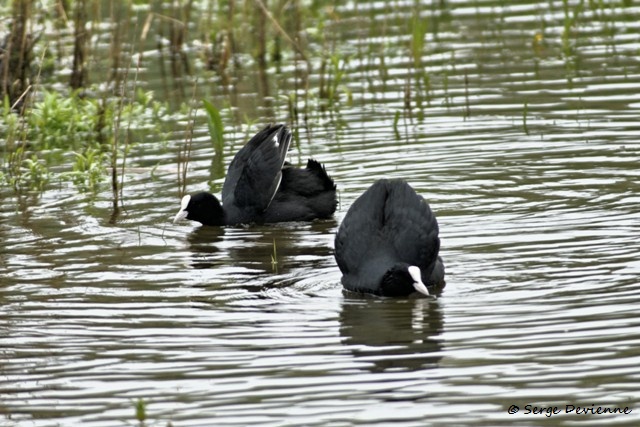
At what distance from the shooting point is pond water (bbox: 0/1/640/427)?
211 inches

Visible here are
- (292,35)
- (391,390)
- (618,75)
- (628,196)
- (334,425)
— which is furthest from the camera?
(292,35)

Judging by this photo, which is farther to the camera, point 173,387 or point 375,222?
point 375,222

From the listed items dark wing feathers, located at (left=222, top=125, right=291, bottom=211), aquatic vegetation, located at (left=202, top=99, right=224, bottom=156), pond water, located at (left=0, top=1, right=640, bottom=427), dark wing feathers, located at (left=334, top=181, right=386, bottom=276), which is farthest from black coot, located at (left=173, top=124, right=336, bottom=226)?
dark wing feathers, located at (left=334, top=181, right=386, bottom=276)

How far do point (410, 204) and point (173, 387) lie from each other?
2432mm

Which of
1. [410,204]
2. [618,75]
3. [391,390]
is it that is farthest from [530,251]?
[618,75]

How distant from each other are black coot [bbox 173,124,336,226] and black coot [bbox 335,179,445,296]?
1.91m

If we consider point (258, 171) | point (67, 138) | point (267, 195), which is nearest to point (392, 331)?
point (267, 195)

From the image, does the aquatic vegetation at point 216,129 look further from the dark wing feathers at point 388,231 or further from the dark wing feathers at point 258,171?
the dark wing feathers at point 388,231

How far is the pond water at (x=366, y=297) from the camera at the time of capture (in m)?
5.36

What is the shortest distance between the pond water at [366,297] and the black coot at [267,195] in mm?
144

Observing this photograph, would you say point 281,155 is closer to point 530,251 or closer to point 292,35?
point 530,251

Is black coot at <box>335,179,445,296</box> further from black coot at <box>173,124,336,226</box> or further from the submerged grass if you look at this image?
the submerged grass

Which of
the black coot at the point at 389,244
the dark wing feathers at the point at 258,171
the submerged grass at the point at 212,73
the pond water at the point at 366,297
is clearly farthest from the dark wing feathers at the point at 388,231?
the submerged grass at the point at 212,73

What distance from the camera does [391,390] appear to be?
5.37m
